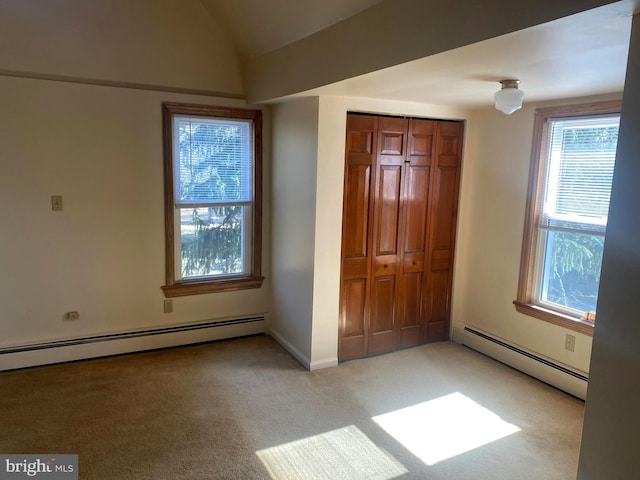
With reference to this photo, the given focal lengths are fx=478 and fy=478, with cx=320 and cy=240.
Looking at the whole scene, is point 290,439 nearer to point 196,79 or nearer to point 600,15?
point 600,15

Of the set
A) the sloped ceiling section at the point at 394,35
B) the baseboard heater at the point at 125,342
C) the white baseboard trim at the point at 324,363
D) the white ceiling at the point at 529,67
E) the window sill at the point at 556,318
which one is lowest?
the white baseboard trim at the point at 324,363

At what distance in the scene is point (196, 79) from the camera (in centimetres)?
382

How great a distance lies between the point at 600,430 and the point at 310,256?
7.43ft

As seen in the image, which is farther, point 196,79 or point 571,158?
point 196,79

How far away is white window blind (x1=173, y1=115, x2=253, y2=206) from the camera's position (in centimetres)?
387

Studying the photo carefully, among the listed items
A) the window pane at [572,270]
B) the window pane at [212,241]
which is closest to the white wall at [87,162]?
the window pane at [212,241]

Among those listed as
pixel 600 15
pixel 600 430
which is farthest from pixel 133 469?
pixel 600 15

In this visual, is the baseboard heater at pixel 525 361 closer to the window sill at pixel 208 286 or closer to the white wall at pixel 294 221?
the white wall at pixel 294 221

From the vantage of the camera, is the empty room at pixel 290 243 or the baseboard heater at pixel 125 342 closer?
the empty room at pixel 290 243

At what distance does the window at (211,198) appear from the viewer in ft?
12.7

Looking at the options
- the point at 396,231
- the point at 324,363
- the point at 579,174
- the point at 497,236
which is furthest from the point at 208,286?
the point at 579,174

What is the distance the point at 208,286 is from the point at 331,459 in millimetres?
1996

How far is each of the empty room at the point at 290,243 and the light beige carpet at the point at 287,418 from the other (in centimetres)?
2

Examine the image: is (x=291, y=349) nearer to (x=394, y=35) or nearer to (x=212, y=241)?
(x=212, y=241)
